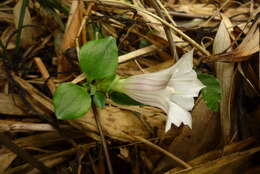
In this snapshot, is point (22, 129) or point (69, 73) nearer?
point (22, 129)

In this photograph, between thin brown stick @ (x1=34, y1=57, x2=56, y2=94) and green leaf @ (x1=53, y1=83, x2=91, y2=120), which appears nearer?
green leaf @ (x1=53, y1=83, x2=91, y2=120)

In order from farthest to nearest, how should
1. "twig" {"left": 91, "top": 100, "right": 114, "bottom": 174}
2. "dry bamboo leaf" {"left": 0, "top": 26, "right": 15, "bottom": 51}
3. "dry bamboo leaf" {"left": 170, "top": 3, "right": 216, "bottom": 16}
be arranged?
1. "dry bamboo leaf" {"left": 170, "top": 3, "right": 216, "bottom": 16}
2. "dry bamboo leaf" {"left": 0, "top": 26, "right": 15, "bottom": 51}
3. "twig" {"left": 91, "top": 100, "right": 114, "bottom": 174}

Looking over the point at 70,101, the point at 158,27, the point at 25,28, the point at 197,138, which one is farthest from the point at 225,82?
the point at 25,28

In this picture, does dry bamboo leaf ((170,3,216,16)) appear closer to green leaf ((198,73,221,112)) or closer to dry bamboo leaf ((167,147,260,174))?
green leaf ((198,73,221,112))

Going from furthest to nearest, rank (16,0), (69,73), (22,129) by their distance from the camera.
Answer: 1. (16,0)
2. (69,73)
3. (22,129)

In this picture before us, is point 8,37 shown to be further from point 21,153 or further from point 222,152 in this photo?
point 222,152

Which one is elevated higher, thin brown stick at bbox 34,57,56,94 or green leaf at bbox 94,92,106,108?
thin brown stick at bbox 34,57,56,94

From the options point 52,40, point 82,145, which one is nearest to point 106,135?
point 82,145

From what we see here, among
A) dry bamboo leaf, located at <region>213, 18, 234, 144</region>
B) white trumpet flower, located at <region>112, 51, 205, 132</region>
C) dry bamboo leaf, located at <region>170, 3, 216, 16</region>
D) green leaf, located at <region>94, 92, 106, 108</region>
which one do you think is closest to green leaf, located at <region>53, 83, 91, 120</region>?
green leaf, located at <region>94, 92, 106, 108</region>

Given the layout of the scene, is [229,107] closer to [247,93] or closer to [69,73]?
[247,93]
